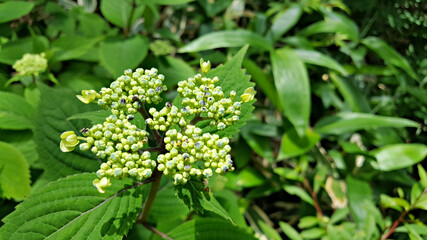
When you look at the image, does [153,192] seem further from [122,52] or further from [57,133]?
[122,52]

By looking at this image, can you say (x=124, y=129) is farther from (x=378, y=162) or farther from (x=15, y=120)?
(x=378, y=162)

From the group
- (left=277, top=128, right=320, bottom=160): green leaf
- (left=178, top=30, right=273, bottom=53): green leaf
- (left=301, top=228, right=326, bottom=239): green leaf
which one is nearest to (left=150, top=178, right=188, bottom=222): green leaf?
(left=301, top=228, right=326, bottom=239): green leaf

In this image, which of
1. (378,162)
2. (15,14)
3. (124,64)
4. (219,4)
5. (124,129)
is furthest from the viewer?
(219,4)

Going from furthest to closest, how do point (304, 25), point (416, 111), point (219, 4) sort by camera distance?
point (304, 25) < point (219, 4) < point (416, 111)

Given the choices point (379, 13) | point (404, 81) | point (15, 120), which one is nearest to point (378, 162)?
point (404, 81)

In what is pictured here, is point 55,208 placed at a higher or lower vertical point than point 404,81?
higher

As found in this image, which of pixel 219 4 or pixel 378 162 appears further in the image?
pixel 219 4
